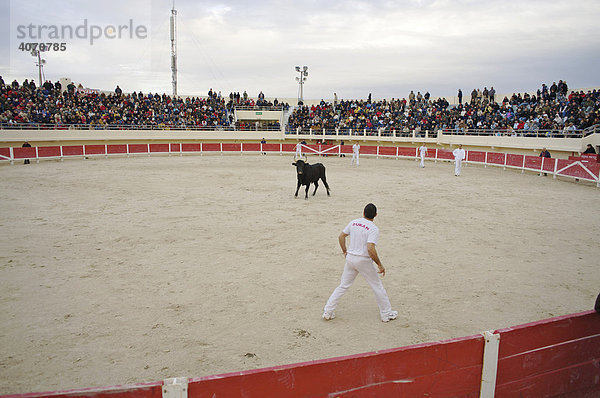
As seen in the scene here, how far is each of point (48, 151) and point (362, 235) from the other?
2745cm

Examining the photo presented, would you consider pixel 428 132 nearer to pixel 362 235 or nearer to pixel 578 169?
pixel 578 169

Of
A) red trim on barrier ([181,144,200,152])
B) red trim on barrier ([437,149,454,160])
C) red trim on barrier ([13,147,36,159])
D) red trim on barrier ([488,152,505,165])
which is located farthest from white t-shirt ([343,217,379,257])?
red trim on barrier ([181,144,200,152])

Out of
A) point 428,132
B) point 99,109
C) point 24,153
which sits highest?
point 99,109

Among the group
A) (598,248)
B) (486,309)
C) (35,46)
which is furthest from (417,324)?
(35,46)

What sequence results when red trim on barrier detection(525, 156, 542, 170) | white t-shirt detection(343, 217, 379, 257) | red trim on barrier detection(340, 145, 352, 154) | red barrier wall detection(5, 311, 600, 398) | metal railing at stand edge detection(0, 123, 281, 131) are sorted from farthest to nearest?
1. red trim on barrier detection(340, 145, 352, 154)
2. metal railing at stand edge detection(0, 123, 281, 131)
3. red trim on barrier detection(525, 156, 542, 170)
4. white t-shirt detection(343, 217, 379, 257)
5. red barrier wall detection(5, 311, 600, 398)

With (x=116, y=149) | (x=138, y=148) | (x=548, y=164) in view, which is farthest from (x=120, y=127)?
(x=548, y=164)

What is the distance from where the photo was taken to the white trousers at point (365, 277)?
15.3ft

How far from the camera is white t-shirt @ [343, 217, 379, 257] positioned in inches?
177

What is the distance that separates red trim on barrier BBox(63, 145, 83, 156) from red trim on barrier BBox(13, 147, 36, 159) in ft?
6.66

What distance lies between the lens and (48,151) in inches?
1021

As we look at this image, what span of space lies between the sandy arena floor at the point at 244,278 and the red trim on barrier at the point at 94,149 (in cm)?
1620

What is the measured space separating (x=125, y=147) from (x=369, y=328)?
98.1 feet

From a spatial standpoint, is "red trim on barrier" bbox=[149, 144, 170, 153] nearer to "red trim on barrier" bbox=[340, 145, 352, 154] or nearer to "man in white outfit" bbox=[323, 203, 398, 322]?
"red trim on barrier" bbox=[340, 145, 352, 154]

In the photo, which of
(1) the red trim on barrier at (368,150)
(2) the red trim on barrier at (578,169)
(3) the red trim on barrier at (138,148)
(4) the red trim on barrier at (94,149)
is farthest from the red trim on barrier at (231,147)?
(2) the red trim on barrier at (578,169)
